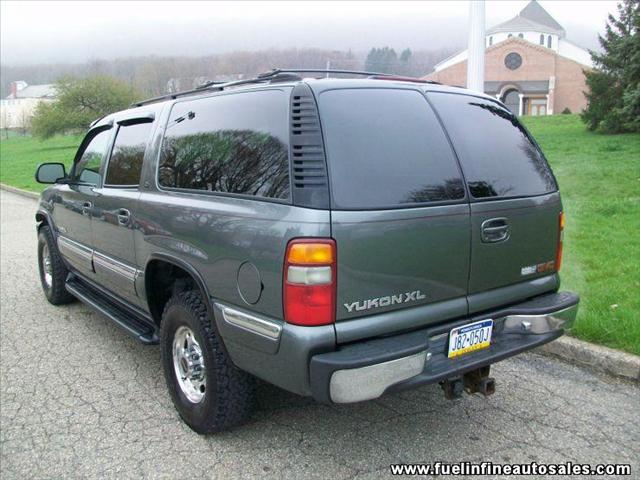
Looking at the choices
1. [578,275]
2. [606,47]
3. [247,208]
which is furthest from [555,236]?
[606,47]

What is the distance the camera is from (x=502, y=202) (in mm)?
3018

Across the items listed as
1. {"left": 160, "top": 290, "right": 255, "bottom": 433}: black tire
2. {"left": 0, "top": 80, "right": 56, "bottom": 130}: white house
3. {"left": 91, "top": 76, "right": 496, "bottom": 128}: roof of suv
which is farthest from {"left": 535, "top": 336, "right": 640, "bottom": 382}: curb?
{"left": 0, "top": 80, "right": 56, "bottom": 130}: white house

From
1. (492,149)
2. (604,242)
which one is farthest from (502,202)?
(604,242)

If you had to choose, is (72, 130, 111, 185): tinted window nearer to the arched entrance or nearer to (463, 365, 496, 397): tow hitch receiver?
(463, 365, 496, 397): tow hitch receiver

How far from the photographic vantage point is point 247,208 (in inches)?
108

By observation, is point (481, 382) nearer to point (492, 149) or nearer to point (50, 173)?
point (492, 149)

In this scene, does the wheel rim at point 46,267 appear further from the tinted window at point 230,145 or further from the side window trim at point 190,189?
the tinted window at point 230,145

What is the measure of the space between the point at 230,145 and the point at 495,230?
1.45 metres

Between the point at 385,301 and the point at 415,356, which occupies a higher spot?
the point at 385,301

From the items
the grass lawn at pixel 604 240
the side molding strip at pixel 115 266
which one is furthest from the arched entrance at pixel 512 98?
the side molding strip at pixel 115 266

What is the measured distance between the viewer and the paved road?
2.96 metres

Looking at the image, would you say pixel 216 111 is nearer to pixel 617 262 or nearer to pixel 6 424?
pixel 6 424

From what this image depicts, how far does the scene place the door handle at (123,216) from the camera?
3.79 m

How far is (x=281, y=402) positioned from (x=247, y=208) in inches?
57.4
